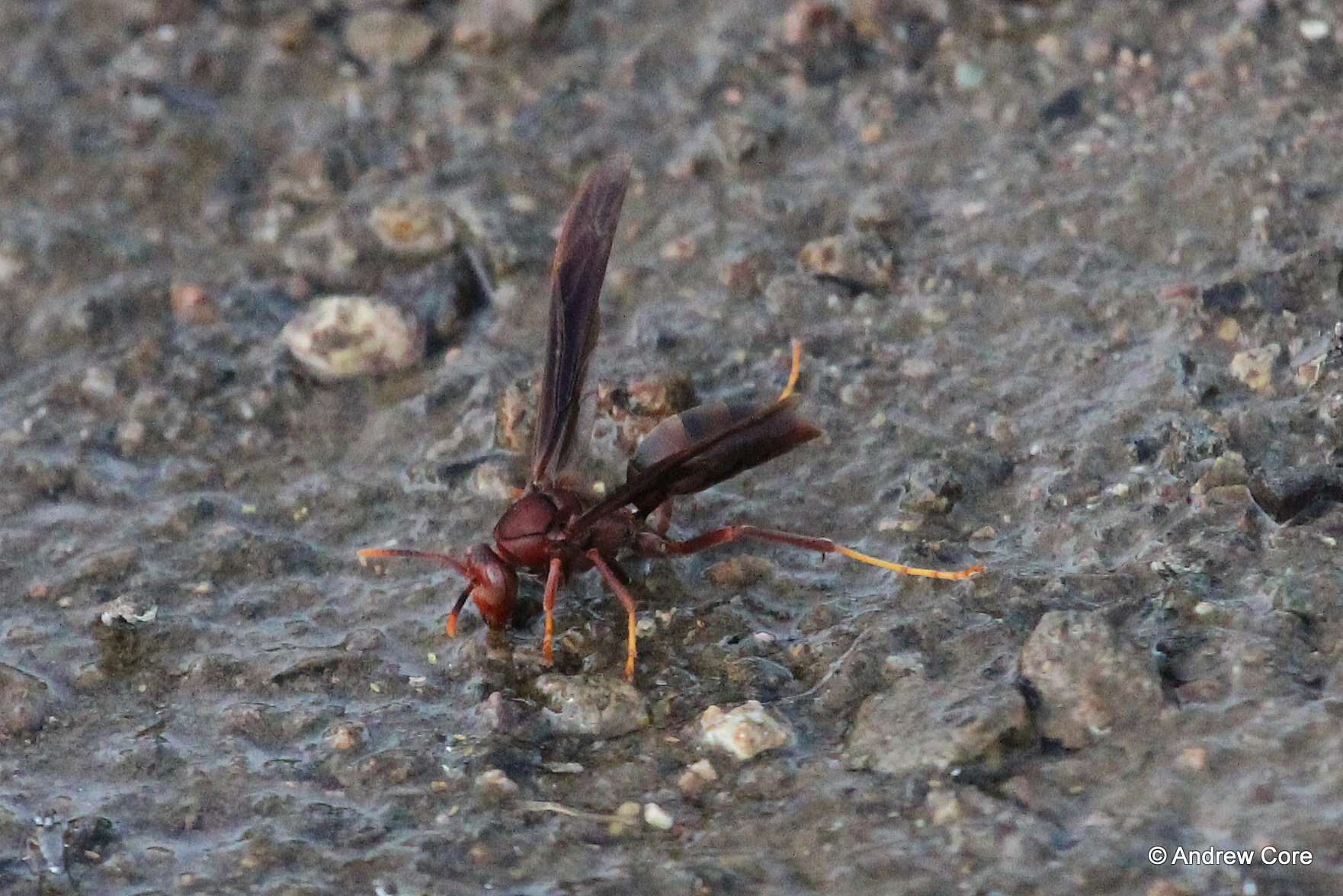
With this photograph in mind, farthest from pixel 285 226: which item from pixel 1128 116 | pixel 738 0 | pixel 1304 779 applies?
pixel 1304 779

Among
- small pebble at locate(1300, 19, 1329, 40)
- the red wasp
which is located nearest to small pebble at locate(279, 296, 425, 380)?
the red wasp

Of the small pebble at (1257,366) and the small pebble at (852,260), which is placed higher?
the small pebble at (852,260)

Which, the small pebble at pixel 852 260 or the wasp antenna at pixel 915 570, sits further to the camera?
the small pebble at pixel 852 260

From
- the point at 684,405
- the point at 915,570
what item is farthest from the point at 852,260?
the point at 915,570

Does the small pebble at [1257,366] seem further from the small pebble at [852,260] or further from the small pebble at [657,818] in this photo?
the small pebble at [657,818]

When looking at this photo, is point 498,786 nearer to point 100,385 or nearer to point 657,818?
point 657,818

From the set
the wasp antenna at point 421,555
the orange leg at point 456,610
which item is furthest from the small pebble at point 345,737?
the wasp antenna at point 421,555

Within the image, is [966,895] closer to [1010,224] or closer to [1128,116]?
[1010,224]
